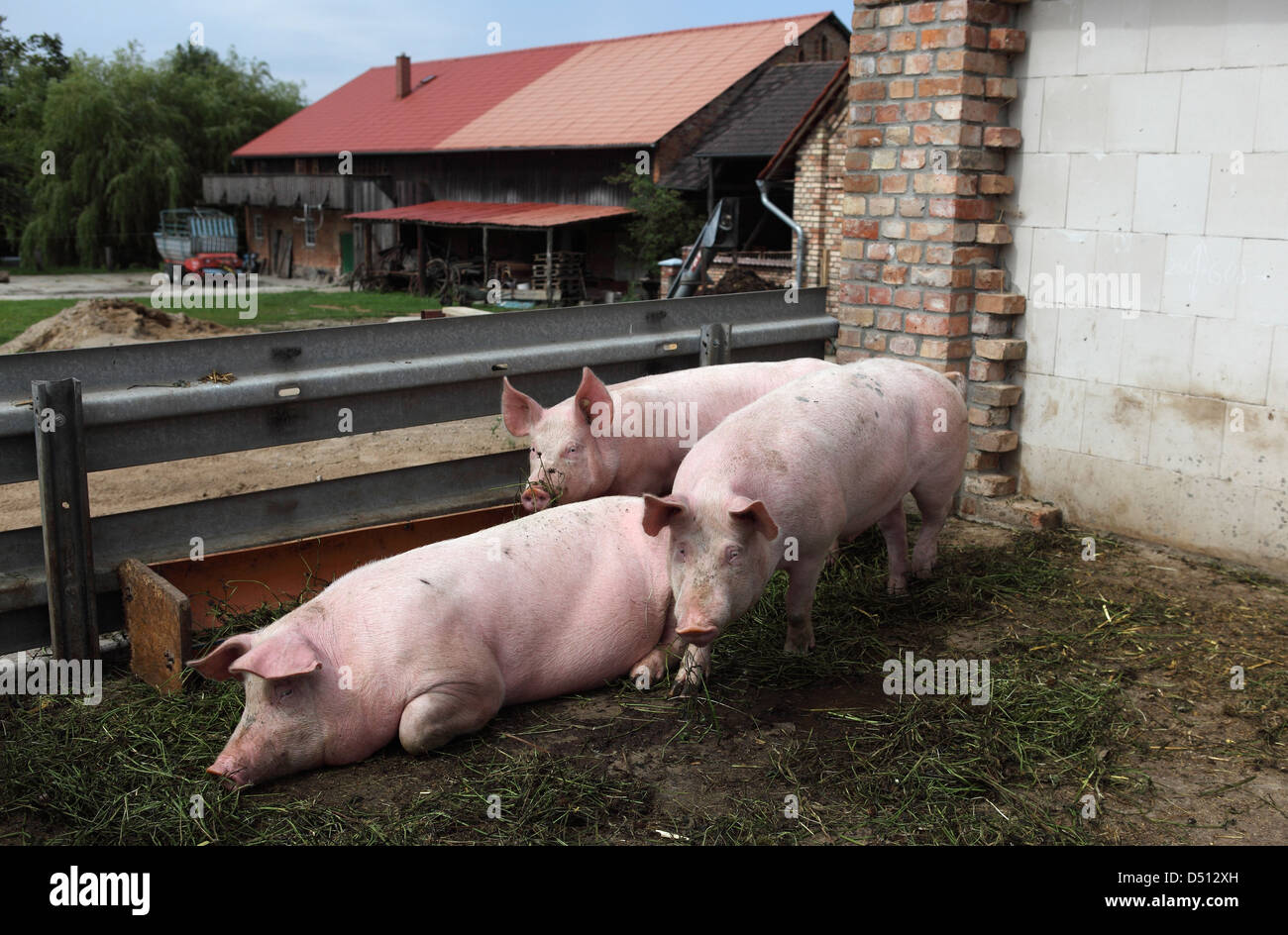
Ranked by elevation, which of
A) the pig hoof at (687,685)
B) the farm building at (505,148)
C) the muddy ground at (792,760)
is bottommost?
the muddy ground at (792,760)

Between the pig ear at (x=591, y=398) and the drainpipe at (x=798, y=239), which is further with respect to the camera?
the drainpipe at (x=798, y=239)

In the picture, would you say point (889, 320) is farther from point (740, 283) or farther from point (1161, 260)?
point (740, 283)

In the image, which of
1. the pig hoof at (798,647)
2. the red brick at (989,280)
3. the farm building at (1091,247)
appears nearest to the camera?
the pig hoof at (798,647)

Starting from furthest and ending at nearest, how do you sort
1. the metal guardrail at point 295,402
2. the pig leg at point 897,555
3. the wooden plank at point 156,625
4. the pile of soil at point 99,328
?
the pile of soil at point 99,328 < the pig leg at point 897,555 < the metal guardrail at point 295,402 < the wooden plank at point 156,625

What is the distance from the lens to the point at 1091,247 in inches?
243

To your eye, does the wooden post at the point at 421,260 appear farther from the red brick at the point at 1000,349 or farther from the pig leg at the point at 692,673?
the pig leg at the point at 692,673

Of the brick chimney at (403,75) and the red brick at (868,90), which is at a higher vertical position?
the brick chimney at (403,75)

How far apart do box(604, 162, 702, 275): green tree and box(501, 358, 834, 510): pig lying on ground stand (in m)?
23.3

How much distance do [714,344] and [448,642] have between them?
3011 mm

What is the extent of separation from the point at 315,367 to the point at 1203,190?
14.0ft

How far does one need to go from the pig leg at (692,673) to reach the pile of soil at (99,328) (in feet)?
38.8

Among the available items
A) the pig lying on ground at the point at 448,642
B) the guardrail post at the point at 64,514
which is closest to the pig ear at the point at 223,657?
the pig lying on ground at the point at 448,642

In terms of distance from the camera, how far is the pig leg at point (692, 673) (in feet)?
14.1

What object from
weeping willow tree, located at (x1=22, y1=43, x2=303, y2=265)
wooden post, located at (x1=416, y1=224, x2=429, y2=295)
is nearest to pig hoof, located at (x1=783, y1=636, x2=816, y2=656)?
wooden post, located at (x1=416, y1=224, x2=429, y2=295)
